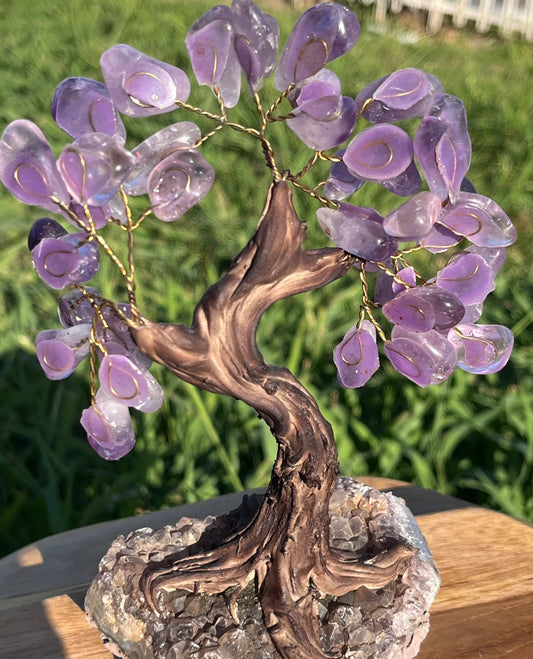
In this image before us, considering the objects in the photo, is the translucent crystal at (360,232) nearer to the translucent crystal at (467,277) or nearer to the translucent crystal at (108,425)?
the translucent crystal at (467,277)

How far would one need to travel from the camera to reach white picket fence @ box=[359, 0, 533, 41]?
14.6ft

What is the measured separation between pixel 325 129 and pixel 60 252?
21 cm

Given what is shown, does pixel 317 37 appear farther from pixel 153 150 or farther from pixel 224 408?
pixel 224 408

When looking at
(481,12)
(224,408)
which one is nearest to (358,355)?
(224,408)

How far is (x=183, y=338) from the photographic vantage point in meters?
0.59

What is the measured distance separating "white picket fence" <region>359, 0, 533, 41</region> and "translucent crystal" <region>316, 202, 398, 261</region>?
424 centimetres

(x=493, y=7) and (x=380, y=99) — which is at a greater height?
(x=493, y=7)

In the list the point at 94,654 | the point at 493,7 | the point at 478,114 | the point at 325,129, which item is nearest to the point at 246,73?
the point at 325,129

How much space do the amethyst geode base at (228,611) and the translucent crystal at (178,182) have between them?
358 mm

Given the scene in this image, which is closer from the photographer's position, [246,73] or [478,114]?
[246,73]

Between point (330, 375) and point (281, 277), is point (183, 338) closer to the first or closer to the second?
point (281, 277)

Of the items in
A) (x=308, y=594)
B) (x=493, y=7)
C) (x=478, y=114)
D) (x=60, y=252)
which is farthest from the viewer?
(x=493, y=7)

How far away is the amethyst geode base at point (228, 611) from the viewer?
67 centimetres

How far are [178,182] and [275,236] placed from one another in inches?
3.4
